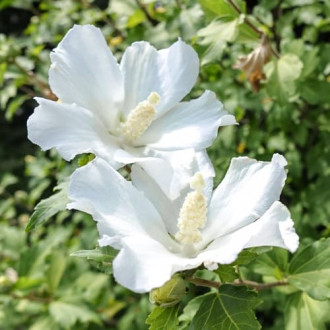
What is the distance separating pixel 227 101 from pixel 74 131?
40.5 inches

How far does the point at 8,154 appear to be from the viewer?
5.93 m

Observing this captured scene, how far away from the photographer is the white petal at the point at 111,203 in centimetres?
106

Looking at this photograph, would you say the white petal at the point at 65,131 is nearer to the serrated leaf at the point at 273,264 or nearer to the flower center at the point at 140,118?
the flower center at the point at 140,118

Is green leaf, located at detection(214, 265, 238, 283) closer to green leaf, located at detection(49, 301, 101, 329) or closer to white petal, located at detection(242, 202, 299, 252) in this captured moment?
white petal, located at detection(242, 202, 299, 252)

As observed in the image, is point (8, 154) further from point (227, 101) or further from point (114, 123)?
point (114, 123)

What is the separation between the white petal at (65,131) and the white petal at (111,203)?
103mm

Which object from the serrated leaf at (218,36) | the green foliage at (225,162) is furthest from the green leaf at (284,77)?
the serrated leaf at (218,36)

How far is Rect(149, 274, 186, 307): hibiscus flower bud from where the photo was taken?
110cm

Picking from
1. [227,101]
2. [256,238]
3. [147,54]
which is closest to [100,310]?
[227,101]

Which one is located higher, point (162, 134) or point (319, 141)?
point (162, 134)

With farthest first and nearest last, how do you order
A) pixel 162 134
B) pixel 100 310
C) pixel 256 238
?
pixel 100 310 → pixel 162 134 → pixel 256 238

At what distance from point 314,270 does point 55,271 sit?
1.37 m

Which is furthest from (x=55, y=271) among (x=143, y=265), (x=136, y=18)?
(x=143, y=265)

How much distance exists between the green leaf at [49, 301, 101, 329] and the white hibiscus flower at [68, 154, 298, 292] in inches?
50.0
